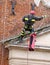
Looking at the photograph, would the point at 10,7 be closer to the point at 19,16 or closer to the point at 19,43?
the point at 19,16

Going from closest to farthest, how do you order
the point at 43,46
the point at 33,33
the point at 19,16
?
the point at 33,33, the point at 43,46, the point at 19,16

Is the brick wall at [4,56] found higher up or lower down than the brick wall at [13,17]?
lower down

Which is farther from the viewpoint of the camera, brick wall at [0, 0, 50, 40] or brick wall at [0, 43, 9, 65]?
brick wall at [0, 0, 50, 40]

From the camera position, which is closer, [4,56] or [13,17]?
[4,56]

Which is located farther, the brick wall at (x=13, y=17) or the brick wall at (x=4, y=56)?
the brick wall at (x=13, y=17)

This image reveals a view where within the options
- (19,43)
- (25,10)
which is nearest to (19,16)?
(25,10)

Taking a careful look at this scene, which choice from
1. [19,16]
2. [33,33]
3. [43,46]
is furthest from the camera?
[19,16]

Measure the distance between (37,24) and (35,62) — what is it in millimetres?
1177

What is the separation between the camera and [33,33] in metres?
8.85

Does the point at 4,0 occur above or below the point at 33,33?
above

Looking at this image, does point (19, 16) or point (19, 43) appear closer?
point (19, 43)

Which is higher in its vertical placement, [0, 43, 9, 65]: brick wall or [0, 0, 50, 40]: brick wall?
[0, 0, 50, 40]: brick wall

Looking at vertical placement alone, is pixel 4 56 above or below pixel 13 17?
below

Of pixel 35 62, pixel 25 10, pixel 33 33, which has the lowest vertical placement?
pixel 35 62
